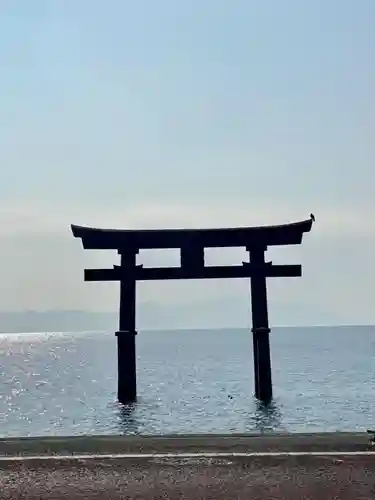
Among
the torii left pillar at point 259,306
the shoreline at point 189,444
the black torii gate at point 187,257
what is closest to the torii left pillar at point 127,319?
the black torii gate at point 187,257

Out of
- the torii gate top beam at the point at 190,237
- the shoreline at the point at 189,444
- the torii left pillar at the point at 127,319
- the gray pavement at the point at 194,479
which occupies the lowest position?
the gray pavement at the point at 194,479

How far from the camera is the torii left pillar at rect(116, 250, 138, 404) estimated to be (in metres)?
17.7

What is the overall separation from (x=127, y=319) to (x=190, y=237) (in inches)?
103

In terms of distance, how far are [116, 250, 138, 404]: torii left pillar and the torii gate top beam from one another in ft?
1.21

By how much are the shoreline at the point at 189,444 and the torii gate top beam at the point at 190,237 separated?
33.9 ft

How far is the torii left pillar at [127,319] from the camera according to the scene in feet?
57.9

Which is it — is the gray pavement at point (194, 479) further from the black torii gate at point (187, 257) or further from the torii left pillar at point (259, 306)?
the torii left pillar at point (259, 306)

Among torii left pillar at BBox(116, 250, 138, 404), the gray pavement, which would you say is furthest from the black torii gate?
the gray pavement

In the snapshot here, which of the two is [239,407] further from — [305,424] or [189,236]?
[189,236]

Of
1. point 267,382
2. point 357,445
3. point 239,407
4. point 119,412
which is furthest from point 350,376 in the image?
point 357,445

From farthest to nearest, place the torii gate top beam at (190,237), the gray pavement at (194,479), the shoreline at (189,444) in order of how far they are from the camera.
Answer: the torii gate top beam at (190,237)
the shoreline at (189,444)
the gray pavement at (194,479)

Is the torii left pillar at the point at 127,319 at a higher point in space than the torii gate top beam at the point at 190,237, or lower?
lower

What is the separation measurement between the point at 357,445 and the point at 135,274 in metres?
11.5

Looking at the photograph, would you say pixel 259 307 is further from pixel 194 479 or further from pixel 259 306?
pixel 194 479
